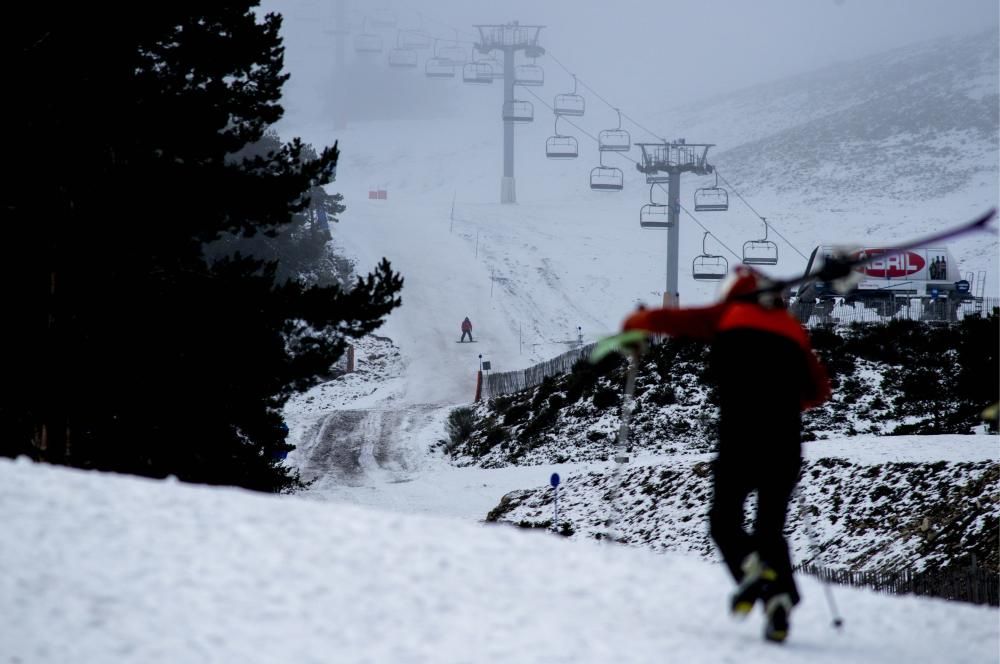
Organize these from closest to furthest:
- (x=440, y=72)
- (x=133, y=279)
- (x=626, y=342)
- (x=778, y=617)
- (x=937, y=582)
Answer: (x=778, y=617) → (x=626, y=342) → (x=937, y=582) → (x=133, y=279) → (x=440, y=72)

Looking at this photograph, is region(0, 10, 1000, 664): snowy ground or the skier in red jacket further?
the skier in red jacket

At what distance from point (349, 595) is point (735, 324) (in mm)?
2345

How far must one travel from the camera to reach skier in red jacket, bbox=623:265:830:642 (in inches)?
207

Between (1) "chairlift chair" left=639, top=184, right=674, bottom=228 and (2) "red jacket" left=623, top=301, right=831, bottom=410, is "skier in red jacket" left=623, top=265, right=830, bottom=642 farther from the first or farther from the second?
(1) "chairlift chair" left=639, top=184, right=674, bottom=228

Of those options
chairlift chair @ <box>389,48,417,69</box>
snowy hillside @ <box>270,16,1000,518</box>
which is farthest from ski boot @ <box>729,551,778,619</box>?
chairlift chair @ <box>389,48,417,69</box>

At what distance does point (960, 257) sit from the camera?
66.1 metres

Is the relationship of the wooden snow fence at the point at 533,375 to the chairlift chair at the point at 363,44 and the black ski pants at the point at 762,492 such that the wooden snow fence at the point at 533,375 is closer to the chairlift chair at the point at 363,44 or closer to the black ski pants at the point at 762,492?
the black ski pants at the point at 762,492

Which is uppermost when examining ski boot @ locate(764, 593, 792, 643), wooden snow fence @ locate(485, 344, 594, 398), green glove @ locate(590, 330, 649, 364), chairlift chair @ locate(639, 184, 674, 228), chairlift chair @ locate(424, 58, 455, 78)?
chairlift chair @ locate(424, 58, 455, 78)

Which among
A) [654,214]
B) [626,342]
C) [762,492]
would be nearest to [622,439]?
[626,342]

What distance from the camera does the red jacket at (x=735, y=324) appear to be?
5.48 m

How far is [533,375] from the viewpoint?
132 feet

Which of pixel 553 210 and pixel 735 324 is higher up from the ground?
pixel 553 210

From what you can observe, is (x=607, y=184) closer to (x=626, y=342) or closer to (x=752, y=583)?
(x=626, y=342)

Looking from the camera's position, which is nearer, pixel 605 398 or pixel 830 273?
pixel 830 273
